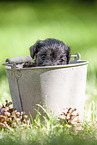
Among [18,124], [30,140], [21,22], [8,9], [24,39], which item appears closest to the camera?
[30,140]

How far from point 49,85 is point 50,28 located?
4366 millimetres

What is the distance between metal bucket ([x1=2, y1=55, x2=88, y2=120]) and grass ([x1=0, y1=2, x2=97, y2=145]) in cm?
17

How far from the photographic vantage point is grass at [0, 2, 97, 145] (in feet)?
4.68

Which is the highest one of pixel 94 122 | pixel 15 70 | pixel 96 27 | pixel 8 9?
pixel 8 9

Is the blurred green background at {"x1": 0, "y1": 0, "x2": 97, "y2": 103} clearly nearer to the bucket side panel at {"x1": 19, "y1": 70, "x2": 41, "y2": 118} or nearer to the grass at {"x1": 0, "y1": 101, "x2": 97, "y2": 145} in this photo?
the bucket side panel at {"x1": 19, "y1": 70, "x2": 41, "y2": 118}

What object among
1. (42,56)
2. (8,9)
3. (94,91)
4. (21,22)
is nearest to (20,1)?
(8,9)

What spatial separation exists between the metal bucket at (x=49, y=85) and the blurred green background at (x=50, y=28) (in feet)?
2.13

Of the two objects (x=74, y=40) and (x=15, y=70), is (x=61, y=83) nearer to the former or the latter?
(x=15, y=70)

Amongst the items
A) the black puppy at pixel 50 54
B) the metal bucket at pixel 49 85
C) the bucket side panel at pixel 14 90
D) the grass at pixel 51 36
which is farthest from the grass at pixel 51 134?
the black puppy at pixel 50 54

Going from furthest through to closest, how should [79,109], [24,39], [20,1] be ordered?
[20,1] → [24,39] → [79,109]

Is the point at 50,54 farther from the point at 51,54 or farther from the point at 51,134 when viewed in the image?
the point at 51,134

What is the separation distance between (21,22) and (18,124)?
543cm

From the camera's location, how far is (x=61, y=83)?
5.53ft

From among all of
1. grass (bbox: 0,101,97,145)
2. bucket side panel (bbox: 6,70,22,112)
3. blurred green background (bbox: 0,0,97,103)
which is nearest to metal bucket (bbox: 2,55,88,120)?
bucket side panel (bbox: 6,70,22,112)
